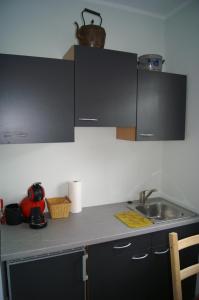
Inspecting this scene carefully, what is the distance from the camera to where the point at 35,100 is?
1451mm

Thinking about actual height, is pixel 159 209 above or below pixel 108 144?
below

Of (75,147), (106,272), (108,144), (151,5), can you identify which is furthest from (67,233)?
(151,5)

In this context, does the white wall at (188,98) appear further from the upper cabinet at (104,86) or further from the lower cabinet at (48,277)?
the lower cabinet at (48,277)

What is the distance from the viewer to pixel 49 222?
169 centimetres

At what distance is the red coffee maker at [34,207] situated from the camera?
158cm

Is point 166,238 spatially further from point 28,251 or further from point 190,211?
point 28,251

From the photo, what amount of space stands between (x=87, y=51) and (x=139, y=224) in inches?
52.9

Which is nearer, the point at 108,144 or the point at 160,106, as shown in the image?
the point at 160,106

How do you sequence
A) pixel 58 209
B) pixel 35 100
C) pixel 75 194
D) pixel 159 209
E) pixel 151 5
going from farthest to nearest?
pixel 159 209, pixel 151 5, pixel 75 194, pixel 58 209, pixel 35 100

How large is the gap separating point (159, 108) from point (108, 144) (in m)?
0.57

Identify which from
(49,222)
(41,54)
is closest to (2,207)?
(49,222)

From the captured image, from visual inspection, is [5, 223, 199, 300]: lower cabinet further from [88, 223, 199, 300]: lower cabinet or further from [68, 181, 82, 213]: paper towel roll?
[68, 181, 82, 213]: paper towel roll

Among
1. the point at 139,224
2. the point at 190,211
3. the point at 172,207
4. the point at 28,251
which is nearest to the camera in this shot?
the point at 28,251

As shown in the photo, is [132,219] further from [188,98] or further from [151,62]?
[151,62]
